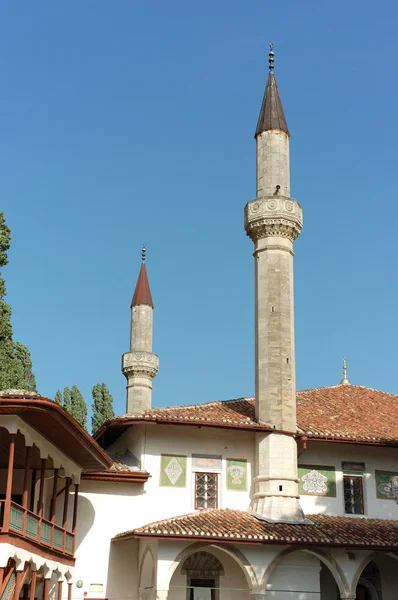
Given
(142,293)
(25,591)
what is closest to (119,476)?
(25,591)

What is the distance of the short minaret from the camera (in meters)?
27.3

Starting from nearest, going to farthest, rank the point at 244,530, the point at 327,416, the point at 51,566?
the point at 51,566 → the point at 244,530 → the point at 327,416

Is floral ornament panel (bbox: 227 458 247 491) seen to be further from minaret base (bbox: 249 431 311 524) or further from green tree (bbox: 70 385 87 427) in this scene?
green tree (bbox: 70 385 87 427)

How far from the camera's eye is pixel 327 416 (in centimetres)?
2177

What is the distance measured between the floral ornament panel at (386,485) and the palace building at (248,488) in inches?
1.9

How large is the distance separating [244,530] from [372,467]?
4.63 metres

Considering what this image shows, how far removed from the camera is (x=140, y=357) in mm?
27219

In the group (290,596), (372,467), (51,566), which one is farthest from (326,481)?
(51,566)

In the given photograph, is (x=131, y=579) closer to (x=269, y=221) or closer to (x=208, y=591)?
(x=208, y=591)

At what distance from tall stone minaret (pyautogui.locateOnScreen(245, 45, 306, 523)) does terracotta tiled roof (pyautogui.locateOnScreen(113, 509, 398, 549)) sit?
1.71ft

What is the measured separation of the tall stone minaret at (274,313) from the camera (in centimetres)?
1916

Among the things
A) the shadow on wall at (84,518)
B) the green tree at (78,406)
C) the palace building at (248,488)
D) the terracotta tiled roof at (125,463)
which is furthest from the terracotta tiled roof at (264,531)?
the green tree at (78,406)

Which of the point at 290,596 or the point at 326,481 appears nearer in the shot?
the point at 290,596

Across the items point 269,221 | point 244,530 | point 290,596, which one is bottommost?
point 290,596
